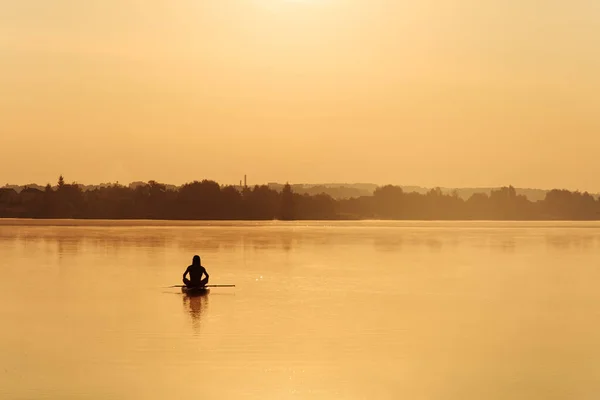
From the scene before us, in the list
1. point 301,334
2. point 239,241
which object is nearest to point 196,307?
point 301,334

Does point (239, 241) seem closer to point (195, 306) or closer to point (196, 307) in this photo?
point (195, 306)

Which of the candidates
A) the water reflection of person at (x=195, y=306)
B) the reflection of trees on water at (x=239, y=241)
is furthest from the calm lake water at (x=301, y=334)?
the reflection of trees on water at (x=239, y=241)

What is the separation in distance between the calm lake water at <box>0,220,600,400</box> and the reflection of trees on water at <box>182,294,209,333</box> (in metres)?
0.07

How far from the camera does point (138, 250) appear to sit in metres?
62.6

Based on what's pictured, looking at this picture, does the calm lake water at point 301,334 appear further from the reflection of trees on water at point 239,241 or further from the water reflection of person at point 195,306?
the reflection of trees on water at point 239,241

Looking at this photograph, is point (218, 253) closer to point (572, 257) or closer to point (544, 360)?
point (572, 257)

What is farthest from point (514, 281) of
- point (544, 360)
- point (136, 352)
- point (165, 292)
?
point (136, 352)

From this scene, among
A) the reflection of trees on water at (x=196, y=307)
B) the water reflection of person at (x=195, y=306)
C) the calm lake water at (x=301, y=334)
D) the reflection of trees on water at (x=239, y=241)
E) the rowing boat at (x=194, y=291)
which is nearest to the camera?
the calm lake water at (x=301, y=334)

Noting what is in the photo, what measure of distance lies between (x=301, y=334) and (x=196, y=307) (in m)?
7.38

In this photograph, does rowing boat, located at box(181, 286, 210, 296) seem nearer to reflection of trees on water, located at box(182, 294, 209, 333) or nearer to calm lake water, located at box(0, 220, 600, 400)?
reflection of trees on water, located at box(182, 294, 209, 333)

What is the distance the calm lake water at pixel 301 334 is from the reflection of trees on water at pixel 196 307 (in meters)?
0.07

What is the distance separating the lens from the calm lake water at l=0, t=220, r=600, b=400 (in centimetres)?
1683

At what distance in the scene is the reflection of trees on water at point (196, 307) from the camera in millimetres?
25750

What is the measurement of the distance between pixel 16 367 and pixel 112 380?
A: 2373 millimetres
